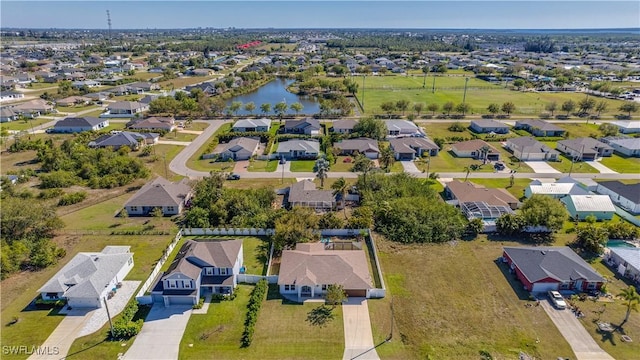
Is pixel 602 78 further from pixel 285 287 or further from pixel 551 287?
pixel 285 287

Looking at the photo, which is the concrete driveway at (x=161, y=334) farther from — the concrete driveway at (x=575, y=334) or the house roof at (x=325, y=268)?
the concrete driveway at (x=575, y=334)

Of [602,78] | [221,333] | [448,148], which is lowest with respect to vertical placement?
[221,333]

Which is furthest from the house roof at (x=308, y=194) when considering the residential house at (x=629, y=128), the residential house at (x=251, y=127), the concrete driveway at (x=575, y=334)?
the residential house at (x=629, y=128)

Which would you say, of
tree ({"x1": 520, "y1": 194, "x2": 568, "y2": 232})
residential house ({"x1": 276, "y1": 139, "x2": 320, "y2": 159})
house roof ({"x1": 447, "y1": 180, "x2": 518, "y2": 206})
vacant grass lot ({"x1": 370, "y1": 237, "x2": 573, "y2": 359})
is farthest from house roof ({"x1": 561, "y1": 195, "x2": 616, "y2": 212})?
residential house ({"x1": 276, "y1": 139, "x2": 320, "y2": 159})

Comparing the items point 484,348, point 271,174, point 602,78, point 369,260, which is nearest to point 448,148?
point 271,174

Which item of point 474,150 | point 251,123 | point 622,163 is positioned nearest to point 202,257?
point 474,150

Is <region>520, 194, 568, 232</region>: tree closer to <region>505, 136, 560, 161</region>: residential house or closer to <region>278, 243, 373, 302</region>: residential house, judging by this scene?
<region>278, 243, 373, 302</region>: residential house

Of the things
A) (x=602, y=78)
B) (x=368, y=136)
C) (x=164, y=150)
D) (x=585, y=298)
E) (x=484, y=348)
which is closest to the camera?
(x=484, y=348)
